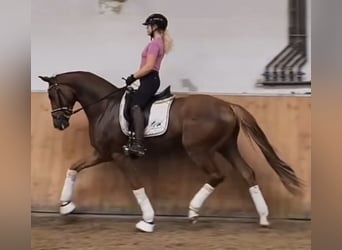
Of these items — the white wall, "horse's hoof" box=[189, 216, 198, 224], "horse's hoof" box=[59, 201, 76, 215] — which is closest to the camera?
"horse's hoof" box=[189, 216, 198, 224]

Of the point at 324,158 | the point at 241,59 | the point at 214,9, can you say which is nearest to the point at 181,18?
the point at 214,9

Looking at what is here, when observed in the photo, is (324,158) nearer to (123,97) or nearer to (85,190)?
(123,97)

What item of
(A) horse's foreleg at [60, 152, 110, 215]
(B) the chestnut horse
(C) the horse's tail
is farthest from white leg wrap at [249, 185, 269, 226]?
(A) horse's foreleg at [60, 152, 110, 215]

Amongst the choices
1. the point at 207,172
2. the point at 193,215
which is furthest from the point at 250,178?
the point at 193,215

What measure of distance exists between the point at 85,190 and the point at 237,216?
A: 112 cm

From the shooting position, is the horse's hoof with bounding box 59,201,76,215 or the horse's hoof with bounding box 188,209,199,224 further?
the horse's hoof with bounding box 59,201,76,215

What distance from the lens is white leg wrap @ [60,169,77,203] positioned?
4.04 metres

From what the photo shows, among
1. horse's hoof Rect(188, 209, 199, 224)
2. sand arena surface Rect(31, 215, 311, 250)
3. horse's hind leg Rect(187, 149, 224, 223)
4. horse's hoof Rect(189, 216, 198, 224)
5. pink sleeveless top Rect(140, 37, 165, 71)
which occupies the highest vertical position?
pink sleeveless top Rect(140, 37, 165, 71)

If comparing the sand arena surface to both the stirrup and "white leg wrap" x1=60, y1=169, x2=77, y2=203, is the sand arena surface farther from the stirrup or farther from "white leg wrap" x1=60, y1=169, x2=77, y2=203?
the stirrup

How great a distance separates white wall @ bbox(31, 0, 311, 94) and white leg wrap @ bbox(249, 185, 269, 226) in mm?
751

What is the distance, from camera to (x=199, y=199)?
3.92 meters

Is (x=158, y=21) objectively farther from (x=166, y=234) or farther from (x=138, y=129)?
(x=166, y=234)

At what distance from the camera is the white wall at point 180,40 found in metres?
4.23

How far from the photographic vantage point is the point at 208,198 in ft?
13.9
